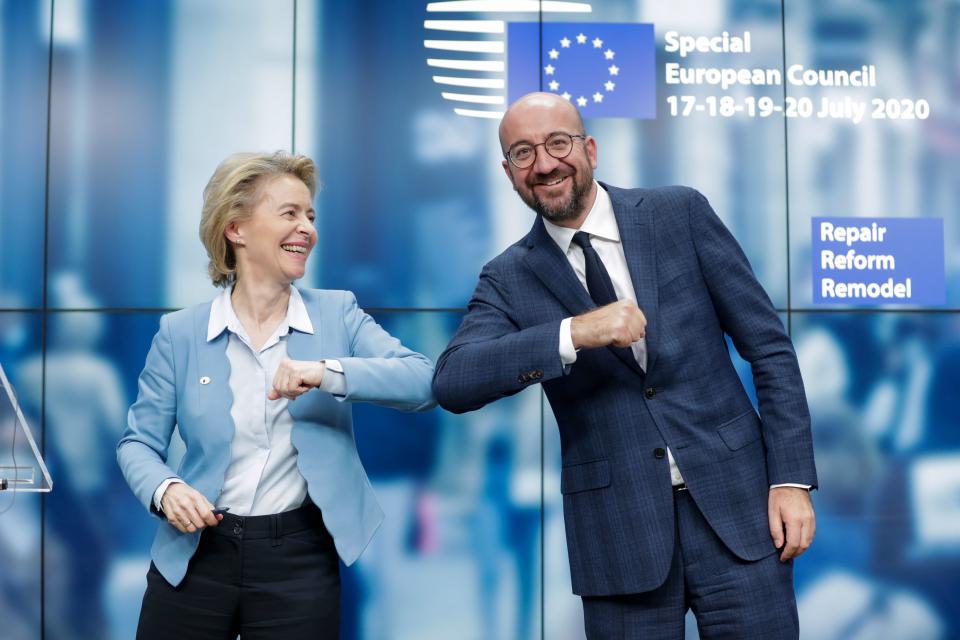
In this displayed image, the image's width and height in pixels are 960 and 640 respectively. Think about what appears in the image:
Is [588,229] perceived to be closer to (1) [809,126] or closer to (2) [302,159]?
(2) [302,159]

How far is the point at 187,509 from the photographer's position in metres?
1.84

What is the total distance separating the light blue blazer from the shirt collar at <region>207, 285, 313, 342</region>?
18 mm

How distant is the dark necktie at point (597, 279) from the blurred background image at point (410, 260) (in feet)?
5.98

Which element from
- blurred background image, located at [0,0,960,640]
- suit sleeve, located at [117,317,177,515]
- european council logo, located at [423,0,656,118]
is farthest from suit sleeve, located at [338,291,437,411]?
european council logo, located at [423,0,656,118]

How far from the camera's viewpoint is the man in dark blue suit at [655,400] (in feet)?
6.16

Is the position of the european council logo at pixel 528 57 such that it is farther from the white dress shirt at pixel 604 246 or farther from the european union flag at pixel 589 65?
the white dress shirt at pixel 604 246

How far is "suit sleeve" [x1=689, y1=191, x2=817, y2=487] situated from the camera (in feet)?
6.21

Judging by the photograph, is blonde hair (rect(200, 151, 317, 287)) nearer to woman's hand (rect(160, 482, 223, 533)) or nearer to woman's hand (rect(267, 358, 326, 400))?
woman's hand (rect(267, 358, 326, 400))

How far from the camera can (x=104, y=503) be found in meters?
3.73

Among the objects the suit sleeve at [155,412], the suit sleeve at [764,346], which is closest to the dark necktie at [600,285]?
the suit sleeve at [764,346]

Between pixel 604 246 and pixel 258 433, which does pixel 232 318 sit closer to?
pixel 258 433

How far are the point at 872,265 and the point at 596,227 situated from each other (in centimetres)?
232

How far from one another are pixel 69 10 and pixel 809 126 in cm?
315

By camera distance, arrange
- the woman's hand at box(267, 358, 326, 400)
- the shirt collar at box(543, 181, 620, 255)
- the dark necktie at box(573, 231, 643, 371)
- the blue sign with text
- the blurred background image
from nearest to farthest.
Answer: the woman's hand at box(267, 358, 326, 400)
the dark necktie at box(573, 231, 643, 371)
the shirt collar at box(543, 181, 620, 255)
the blurred background image
the blue sign with text
